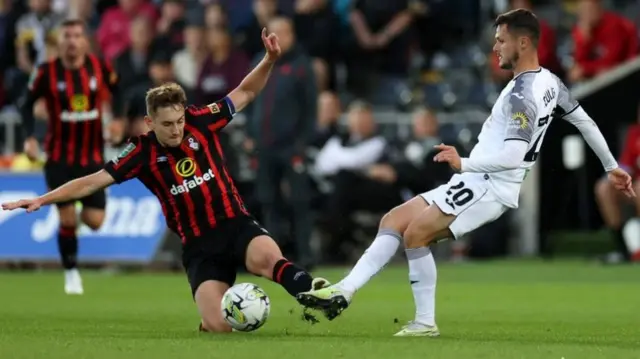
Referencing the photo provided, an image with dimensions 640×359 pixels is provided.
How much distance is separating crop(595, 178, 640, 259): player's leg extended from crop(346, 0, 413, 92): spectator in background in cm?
364

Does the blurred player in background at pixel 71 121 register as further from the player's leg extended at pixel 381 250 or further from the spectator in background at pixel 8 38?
the spectator in background at pixel 8 38

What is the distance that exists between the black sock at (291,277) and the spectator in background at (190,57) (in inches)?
402

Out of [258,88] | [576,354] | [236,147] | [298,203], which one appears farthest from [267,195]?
[576,354]

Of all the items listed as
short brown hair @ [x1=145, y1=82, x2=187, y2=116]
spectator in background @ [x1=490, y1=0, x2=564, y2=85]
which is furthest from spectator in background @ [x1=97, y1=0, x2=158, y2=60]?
short brown hair @ [x1=145, y1=82, x2=187, y2=116]

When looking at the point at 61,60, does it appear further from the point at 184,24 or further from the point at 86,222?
the point at 184,24

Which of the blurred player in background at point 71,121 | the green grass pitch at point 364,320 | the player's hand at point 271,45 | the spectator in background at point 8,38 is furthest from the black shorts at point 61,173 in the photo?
the spectator in background at point 8,38

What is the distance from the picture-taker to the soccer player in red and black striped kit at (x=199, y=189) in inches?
347

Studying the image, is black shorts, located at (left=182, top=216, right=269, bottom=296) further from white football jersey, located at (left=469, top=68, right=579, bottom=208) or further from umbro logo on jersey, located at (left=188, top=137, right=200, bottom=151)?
white football jersey, located at (left=469, top=68, right=579, bottom=208)

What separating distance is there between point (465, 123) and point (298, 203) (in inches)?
120

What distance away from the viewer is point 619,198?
55.6ft

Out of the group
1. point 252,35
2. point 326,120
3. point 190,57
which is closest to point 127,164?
point 326,120

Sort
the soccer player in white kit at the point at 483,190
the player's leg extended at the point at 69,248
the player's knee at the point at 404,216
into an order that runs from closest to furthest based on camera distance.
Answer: the soccer player in white kit at the point at 483,190
the player's knee at the point at 404,216
the player's leg extended at the point at 69,248

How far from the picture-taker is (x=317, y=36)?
62.4 ft

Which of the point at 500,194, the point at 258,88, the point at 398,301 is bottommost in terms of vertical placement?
the point at 398,301
